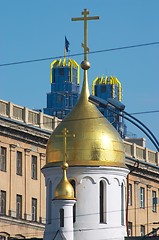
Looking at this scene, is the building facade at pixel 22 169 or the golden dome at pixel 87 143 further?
the building facade at pixel 22 169

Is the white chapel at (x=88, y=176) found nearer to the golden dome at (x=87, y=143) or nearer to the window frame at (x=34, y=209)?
the golden dome at (x=87, y=143)

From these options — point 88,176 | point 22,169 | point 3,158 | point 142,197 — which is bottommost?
point 88,176

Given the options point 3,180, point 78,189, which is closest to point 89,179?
point 78,189

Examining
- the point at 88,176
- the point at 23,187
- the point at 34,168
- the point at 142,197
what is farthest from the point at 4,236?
the point at 88,176

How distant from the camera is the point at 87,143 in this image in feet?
256

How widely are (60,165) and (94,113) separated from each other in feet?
9.89

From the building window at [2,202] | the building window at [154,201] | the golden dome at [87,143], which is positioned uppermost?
the building window at [154,201]

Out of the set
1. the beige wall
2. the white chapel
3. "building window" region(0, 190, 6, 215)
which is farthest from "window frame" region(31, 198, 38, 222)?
the white chapel

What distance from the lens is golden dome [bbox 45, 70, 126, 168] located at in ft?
256

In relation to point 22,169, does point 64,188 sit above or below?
below

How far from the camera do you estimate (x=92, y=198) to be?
256 ft

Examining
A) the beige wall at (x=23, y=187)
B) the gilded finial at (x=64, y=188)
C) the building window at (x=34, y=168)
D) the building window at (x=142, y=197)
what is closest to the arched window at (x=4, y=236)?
the beige wall at (x=23, y=187)

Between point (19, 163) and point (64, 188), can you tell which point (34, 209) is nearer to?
point (19, 163)

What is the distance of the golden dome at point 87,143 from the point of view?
78000mm
